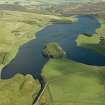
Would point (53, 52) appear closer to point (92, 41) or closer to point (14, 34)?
point (92, 41)

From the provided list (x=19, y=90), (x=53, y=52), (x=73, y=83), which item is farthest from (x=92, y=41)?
(x=19, y=90)

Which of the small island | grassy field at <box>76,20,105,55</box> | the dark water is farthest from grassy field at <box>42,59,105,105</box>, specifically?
grassy field at <box>76,20,105,55</box>

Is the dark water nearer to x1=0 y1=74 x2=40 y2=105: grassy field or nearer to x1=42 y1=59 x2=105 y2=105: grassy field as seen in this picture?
x1=42 y1=59 x2=105 y2=105: grassy field

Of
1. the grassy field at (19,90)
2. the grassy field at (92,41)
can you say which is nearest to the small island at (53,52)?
the grassy field at (92,41)

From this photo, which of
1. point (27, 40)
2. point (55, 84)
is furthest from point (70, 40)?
point (55, 84)

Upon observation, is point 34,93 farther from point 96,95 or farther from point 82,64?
point 82,64
